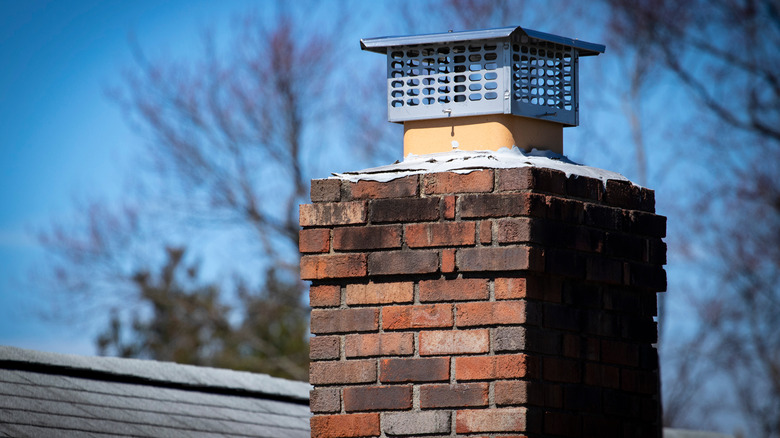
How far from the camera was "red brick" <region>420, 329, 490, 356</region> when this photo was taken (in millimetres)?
3184

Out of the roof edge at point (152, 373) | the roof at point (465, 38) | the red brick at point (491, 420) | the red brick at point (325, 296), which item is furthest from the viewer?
the roof edge at point (152, 373)

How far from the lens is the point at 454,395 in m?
3.17

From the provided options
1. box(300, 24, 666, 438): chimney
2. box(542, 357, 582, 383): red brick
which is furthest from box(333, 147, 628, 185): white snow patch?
box(542, 357, 582, 383): red brick

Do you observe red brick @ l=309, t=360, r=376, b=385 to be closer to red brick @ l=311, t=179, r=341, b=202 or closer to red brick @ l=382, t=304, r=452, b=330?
red brick @ l=382, t=304, r=452, b=330

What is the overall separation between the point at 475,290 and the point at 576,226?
418 mm

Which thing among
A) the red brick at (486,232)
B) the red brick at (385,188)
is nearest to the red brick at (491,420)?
the red brick at (486,232)

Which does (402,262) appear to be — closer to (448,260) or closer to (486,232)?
(448,260)

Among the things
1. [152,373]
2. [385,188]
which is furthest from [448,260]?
[152,373]

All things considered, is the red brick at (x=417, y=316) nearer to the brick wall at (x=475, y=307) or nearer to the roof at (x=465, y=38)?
the brick wall at (x=475, y=307)

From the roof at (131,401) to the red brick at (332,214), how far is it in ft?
6.59

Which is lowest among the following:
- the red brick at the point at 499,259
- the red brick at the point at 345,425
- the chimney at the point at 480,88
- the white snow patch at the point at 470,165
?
the red brick at the point at 345,425

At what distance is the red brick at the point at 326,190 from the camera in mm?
3459

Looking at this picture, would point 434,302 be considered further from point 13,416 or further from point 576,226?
point 13,416

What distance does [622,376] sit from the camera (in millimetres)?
3449
